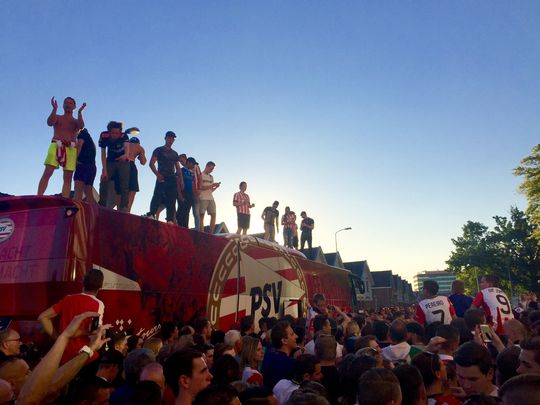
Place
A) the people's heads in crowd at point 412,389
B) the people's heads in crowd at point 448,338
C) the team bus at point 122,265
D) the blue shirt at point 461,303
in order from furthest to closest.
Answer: the blue shirt at point 461,303 < the team bus at point 122,265 < the people's heads in crowd at point 448,338 < the people's heads in crowd at point 412,389

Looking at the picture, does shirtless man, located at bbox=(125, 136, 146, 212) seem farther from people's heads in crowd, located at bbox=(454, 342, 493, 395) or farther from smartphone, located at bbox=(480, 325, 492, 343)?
people's heads in crowd, located at bbox=(454, 342, 493, 395)

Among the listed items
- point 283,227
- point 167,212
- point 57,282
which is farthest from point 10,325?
point 283,227

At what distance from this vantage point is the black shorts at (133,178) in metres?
9.49

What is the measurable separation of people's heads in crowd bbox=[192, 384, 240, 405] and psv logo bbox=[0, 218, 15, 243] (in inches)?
207

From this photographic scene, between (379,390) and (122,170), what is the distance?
7775 millimetres

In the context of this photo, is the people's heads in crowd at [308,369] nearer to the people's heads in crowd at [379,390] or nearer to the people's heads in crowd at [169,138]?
the people's heads in crowd at [379,390]

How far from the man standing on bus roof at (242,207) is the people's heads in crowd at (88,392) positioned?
39.4 feet

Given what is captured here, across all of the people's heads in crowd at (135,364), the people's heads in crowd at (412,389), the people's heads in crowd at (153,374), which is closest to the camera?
the people's heads in crowd at (412,389)

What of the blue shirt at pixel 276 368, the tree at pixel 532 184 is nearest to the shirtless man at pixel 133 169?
the blue shirt at pixel 276 368

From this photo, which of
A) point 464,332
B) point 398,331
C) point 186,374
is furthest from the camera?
point 464,332

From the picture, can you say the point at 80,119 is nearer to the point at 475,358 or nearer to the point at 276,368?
the point at 276,368

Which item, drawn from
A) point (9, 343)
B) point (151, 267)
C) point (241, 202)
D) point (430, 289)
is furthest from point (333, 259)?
point (9, 343)

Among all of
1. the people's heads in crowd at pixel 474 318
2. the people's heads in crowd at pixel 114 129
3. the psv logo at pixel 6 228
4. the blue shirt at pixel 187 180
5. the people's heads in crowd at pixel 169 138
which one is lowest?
the people's heads in crowd at pixel 474 318

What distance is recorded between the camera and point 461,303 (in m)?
8.33
